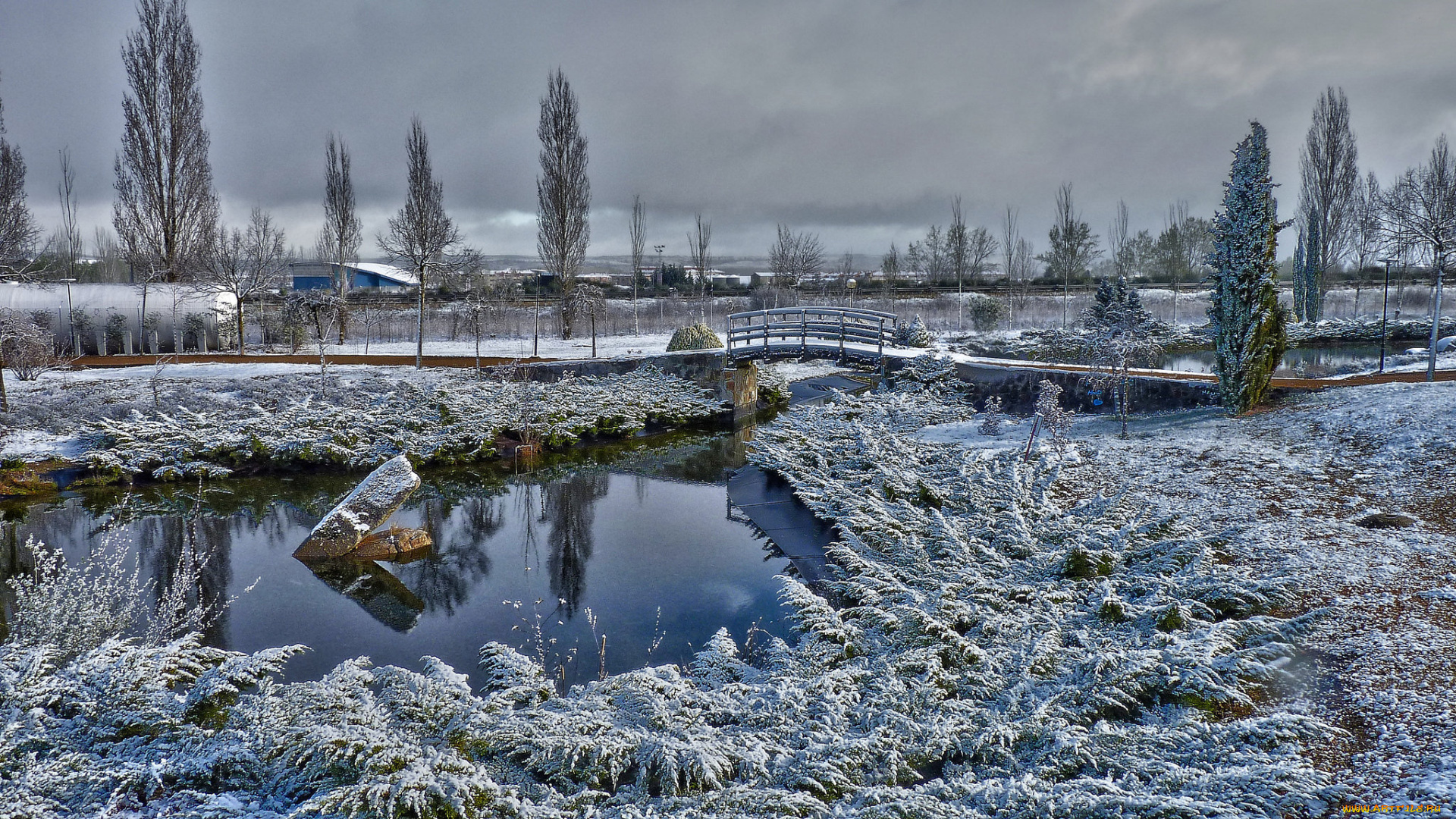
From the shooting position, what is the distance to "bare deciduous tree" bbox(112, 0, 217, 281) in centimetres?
2730

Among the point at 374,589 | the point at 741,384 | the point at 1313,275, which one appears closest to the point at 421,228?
the point at 741,384

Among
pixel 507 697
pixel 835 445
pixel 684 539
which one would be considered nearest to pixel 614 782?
pixel 507 697

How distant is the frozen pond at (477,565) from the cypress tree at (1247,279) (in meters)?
8.77

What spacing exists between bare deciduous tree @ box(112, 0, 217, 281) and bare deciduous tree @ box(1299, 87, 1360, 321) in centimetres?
4375

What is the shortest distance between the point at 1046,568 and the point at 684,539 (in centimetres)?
448

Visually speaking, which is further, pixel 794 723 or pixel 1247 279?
pixel 1247 279

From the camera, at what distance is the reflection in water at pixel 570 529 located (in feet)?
28.3

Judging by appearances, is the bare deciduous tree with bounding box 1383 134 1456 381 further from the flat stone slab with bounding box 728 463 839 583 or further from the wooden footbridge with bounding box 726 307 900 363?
the flat stone slab with bounding box 728 463 839 583

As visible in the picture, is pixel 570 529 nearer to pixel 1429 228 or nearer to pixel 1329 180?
pixel 1429 228

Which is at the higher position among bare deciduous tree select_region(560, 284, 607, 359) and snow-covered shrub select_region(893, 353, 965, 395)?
bare deciduous tree select_region(560, 284, 607, 359)

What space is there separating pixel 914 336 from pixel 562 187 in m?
14.5

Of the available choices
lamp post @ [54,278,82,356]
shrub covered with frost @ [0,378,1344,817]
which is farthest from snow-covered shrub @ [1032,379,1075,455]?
lamp post @ [54,278,82,356]

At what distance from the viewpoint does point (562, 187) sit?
30.6 meters

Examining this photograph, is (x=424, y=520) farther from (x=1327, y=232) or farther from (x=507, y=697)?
(x=1327, y=232)
